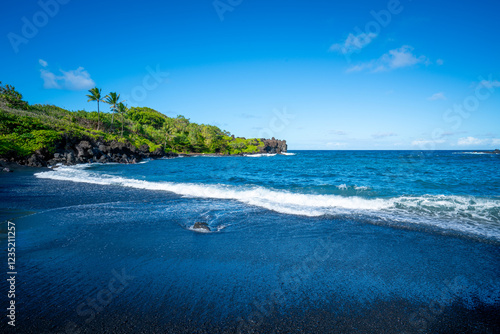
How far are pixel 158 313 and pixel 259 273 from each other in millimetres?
2322

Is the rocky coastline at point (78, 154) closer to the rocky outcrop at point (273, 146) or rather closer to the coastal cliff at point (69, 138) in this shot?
the coastal cliff at point (69, 138)

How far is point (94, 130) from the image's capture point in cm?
5750

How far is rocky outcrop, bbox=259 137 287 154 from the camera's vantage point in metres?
126

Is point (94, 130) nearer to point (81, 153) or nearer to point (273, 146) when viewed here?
point (81, 153)

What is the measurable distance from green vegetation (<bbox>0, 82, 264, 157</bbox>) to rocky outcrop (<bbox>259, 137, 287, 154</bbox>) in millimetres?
3625

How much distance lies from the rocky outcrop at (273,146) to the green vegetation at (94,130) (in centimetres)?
363

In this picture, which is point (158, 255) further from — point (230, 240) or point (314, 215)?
point (314, 215)

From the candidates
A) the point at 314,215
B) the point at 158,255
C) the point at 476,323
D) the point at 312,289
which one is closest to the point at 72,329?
the point at 158,255

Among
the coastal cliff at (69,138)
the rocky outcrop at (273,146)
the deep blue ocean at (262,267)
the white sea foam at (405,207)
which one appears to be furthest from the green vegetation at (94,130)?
the white sea foam at (405,207)

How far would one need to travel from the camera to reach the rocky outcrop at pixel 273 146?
125719 mm

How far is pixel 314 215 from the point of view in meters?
10.3

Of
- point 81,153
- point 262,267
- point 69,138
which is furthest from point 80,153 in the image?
point 262,267

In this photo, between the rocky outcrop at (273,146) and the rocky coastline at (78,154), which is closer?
A: the rocky coastline at (78,154)

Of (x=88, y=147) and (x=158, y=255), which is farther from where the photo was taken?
(x=88, y=147)
